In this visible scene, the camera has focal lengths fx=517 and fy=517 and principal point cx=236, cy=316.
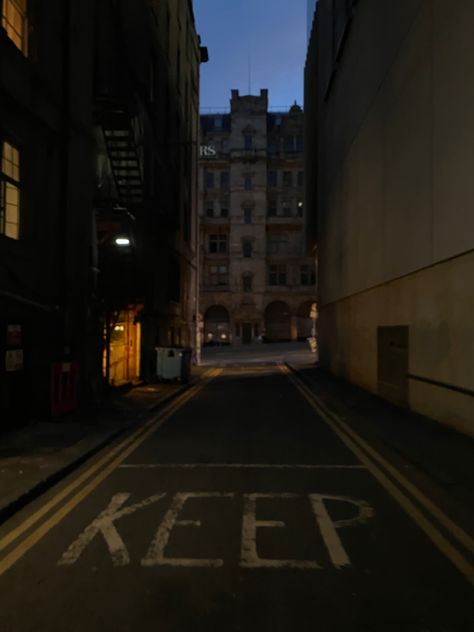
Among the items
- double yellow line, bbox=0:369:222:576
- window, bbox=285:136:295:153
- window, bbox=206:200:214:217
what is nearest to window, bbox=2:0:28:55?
double yellow line, bbox=0:369:222:576

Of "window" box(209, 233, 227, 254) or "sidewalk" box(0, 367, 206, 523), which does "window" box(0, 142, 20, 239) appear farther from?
"window" box(209, 233, 227, 254)

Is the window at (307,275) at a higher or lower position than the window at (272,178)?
lower

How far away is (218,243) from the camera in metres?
65.5

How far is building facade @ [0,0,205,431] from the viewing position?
10367 mm

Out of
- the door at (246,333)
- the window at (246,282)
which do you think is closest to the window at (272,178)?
the window at (246,282)

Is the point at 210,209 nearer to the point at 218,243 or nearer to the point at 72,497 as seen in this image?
the point at 218,243

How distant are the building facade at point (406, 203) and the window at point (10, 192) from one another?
28.2 feet

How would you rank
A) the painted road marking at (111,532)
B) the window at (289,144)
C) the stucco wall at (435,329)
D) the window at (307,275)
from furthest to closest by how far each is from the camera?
the window at (289,144) < the window at (307,275) < the stucco wall at (435,329) < the painted road marking at (111,532)

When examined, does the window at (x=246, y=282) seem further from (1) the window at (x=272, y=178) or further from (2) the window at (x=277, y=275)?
(1) the window at (x=272, y=178)

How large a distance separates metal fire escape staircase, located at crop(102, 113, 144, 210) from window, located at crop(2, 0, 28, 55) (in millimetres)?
3784

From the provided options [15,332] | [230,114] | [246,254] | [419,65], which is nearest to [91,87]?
[15,332]

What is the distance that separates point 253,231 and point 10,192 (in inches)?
2156

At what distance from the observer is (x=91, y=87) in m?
13.7

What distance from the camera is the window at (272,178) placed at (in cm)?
6494
